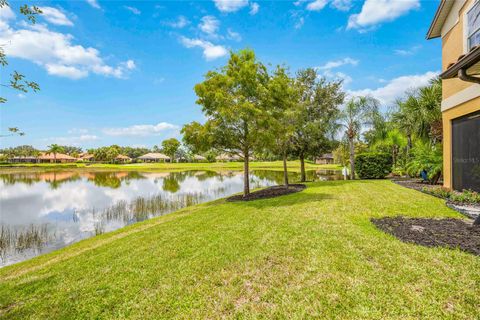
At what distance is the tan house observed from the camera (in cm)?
855

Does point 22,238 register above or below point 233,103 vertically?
below

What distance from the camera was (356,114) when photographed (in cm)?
2023

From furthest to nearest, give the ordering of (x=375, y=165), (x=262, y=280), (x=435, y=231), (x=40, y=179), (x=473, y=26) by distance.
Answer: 1. (x=40, y=179)
2. (x=375, y=165)
3. (x=473, y=26)
4. (x=435, y=231)
5. (x=262, y=280)

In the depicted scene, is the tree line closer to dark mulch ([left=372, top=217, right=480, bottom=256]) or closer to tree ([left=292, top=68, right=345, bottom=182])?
tree ([left=292, top=68, right=345, bottom=182])

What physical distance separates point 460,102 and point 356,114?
36.9 ft

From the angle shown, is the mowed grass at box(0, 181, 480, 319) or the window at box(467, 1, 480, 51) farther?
the window at box(467, 1, 480, 51)

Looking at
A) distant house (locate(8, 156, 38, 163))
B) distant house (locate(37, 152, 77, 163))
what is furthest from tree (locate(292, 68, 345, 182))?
distant house (locate(8, 156, 38, 163))

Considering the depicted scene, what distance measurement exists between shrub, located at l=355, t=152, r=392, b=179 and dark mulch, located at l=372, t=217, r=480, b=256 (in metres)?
14.2

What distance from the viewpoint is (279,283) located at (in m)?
3.64

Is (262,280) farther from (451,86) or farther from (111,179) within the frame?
(111,179)

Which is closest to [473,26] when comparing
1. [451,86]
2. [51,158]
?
[451,86]

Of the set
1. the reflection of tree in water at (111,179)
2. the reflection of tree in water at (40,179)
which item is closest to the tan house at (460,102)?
the reflection of tree in water at (111,179)

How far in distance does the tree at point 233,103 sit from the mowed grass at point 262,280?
662 cm

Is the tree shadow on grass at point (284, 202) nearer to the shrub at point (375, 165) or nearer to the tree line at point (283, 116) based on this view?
the tree line at point (283, 116)
